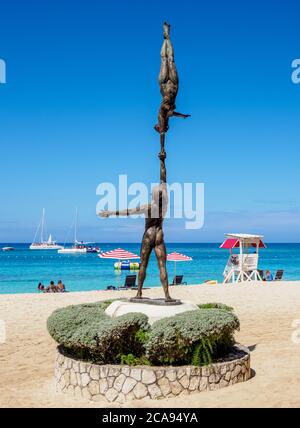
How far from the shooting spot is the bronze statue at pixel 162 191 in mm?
9680

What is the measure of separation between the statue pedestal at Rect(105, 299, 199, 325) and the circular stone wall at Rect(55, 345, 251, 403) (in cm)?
→ 117

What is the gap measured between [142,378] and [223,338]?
5.68 feet

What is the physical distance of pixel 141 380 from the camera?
7707 millimetres

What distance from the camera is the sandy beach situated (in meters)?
7.66

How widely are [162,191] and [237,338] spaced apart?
514 cm

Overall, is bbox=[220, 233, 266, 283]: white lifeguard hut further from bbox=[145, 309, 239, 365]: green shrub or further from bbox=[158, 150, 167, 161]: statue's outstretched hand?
bbox=[145, 309, 239, 365]: green shrub

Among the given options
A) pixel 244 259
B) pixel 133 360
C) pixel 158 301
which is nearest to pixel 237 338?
pixel 158 301

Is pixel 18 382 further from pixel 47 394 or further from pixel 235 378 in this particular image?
pixel 235 378

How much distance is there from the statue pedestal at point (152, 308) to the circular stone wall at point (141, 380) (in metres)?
1.17

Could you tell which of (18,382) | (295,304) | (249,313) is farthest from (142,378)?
(295,304)

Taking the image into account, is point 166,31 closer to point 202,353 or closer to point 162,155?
point 162,155

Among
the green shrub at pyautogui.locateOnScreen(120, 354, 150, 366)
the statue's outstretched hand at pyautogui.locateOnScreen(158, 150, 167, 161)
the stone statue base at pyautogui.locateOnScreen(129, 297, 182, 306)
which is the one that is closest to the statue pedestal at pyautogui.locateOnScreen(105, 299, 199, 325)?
the stone statue base at pyautogui.locateOnScreen(129, 297, 182, 306)

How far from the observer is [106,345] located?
8.05 m
